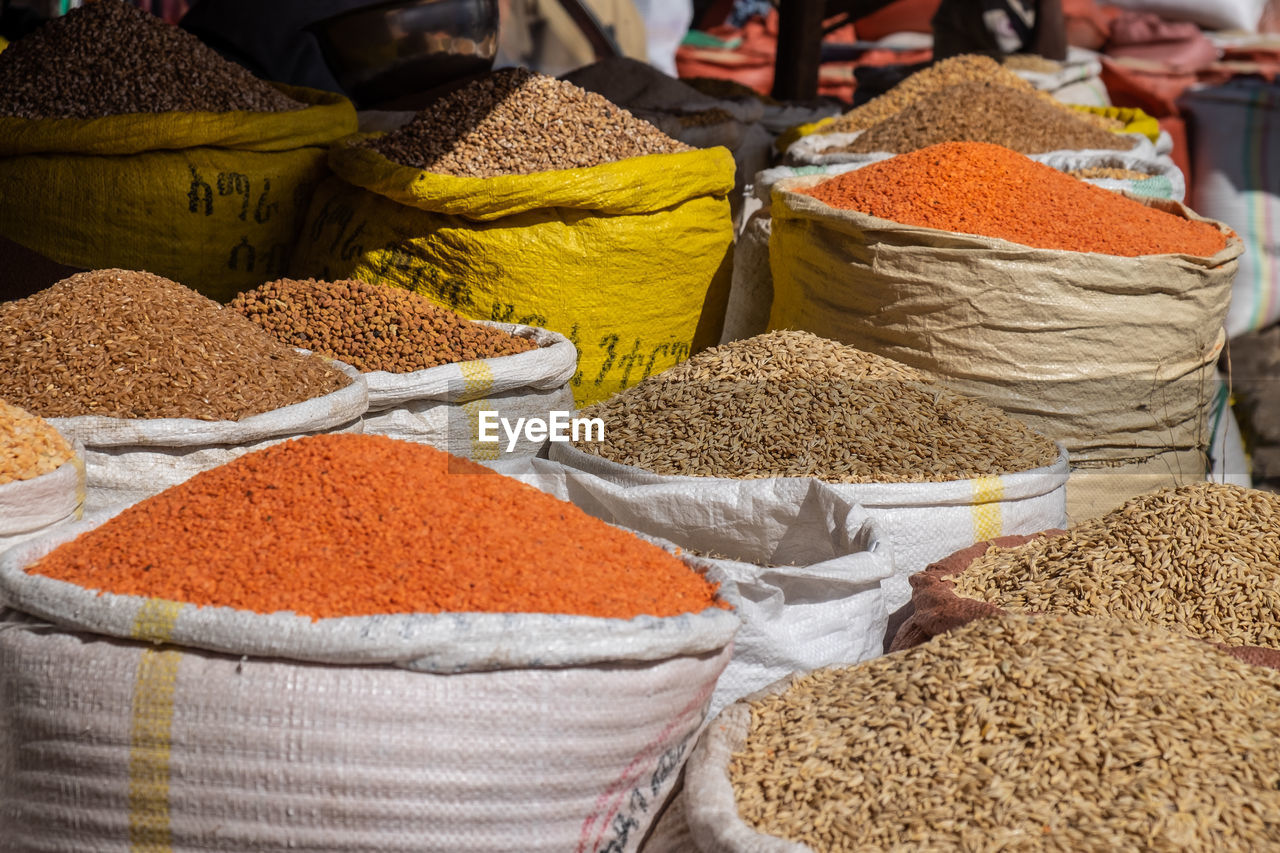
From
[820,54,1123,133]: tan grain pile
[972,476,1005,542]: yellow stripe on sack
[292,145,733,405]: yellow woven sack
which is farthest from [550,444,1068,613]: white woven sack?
[820,54,1123,133]: tan grain pile

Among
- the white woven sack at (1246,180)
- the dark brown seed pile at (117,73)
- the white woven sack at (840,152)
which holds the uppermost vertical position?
the dark brown seed pile at (117,73)

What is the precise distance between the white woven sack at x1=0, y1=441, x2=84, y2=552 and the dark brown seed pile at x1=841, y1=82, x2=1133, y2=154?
6.92 ft

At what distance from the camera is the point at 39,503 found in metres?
1.38

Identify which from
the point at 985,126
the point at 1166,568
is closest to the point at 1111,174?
the point at 985,126

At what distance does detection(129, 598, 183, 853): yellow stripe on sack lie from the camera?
1.06 metres

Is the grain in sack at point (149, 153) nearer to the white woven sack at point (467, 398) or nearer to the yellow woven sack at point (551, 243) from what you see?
the yellow woven sack at point (551, 243)

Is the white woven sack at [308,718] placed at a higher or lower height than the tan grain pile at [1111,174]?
lower

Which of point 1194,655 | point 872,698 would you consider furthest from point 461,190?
point 1194,655

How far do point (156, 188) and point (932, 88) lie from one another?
2314 millimetres

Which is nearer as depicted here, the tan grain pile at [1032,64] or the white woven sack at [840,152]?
the white woven sack at [840,152]

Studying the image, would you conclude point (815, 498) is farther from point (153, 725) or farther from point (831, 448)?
point (153, 725)

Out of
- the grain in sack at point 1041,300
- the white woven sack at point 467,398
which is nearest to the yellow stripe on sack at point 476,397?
the white woven sack at point 467,398

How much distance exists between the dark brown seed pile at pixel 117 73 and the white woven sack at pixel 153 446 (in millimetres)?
986

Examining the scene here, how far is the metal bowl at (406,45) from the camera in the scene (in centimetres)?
313
